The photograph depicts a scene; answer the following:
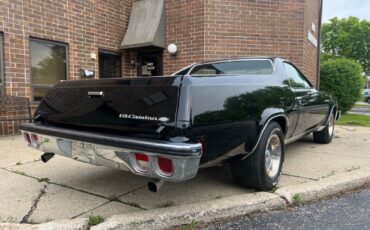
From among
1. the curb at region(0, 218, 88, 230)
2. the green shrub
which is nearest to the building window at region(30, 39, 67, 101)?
the curb at region(0, 218, 88, 230)

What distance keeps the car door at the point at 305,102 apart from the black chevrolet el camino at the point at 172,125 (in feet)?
1.69

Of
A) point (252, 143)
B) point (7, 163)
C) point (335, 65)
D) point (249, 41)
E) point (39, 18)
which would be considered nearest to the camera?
point (252, 143)

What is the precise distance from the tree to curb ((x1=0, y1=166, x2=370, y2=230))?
4004 cm

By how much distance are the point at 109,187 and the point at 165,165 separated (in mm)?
1481

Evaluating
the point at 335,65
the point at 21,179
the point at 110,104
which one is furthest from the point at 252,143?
the point at 335,65

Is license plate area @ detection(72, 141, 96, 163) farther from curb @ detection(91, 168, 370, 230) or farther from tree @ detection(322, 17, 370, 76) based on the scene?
tree @ detection(322, 17, 370, 76)

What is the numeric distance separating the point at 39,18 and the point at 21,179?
4743mm

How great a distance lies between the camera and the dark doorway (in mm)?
9898

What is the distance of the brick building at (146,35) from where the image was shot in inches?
300

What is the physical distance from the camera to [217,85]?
285cm

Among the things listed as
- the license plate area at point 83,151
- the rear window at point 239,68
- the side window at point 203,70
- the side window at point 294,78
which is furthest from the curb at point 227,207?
the side window at point 203,70

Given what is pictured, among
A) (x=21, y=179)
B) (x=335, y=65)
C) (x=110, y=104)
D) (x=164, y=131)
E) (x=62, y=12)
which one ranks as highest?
(x=62, y=12)

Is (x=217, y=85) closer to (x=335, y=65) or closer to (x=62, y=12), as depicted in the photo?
(x=62, y=12)

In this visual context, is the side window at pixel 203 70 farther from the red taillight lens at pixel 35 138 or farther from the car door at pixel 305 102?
the red taillight lens at pixel 35 138
